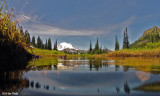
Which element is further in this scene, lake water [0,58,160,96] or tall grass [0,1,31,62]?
tall grass [0,1,31,62]

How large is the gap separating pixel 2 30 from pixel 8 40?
15.5 inches

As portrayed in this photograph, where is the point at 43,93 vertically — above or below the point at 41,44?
below

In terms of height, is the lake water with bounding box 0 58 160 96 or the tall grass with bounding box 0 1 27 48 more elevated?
the tall grass with bounding box 0 1 27 48

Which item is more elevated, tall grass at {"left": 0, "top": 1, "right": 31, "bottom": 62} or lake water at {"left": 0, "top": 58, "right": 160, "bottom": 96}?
tall grass at {"left": 0, "top": 1, "right": 31, "bottom": 62}

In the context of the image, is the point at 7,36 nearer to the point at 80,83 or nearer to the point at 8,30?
the point at 8,30

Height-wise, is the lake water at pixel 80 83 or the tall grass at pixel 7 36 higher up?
the tall grass at pixel 7 36

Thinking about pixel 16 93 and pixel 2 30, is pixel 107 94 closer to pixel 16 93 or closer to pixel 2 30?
pixel 16 93

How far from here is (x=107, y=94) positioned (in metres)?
1.21

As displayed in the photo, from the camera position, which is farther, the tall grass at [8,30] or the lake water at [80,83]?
the tall grass at [8,30]

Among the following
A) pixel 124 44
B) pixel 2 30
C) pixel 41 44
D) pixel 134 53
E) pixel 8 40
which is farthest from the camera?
pixel 41 44

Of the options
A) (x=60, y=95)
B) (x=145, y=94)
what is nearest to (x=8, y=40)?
(x=60, y=95)

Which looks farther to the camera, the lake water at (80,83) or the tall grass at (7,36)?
the tall grass at (7,36)

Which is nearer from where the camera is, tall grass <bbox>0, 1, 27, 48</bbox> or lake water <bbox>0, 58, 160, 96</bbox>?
lake water <bbox>0, 58, 160, 96</bbox>

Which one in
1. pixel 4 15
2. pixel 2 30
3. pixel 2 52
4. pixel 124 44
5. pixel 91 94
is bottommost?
pixel 91 94
